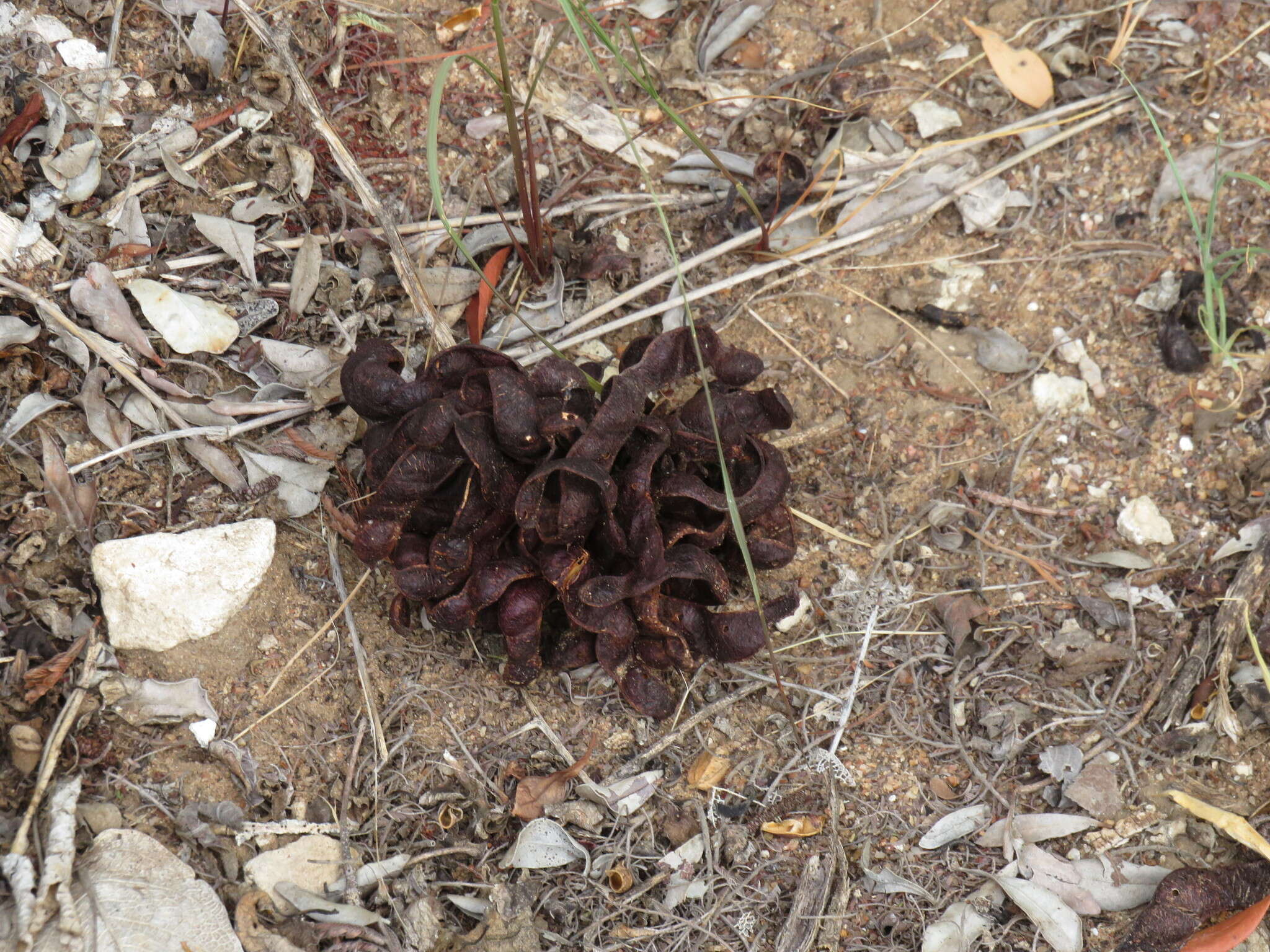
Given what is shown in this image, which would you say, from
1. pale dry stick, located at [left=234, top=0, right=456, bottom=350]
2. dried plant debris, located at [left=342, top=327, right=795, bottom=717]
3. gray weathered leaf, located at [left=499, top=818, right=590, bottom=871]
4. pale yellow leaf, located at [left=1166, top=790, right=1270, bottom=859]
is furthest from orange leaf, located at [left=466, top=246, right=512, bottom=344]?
pale yellow leaf, located at [left=1166, top=790, right=1270, bottom=859]

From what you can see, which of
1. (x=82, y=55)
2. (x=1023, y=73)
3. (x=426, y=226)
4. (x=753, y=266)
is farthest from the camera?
(x=1023, y=73)

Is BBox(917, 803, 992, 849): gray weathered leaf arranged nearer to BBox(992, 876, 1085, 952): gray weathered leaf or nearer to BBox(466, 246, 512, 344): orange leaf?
BBox(992, 876, 1085, 952): gray weathered leaf

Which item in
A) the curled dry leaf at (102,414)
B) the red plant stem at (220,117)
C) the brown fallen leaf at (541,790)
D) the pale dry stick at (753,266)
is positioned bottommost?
the brown fallen leaf at (541,790)

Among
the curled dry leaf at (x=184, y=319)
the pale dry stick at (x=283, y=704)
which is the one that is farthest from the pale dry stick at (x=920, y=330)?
the pale dry stick at (x=283, y=704)

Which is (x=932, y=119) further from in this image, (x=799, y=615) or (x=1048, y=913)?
(x=1048, y=913)

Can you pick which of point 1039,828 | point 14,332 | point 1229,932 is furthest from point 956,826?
point 14,332

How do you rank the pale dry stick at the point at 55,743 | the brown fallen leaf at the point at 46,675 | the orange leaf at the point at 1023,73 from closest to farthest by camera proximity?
1. the pale dry stick at the point at 55,743
2. the brown fallen leaf at the point at 46,675
3. the orange leaf at the point at 1023,73

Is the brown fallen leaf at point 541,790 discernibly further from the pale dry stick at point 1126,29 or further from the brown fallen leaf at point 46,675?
the pale dry stick at point 1126,29
